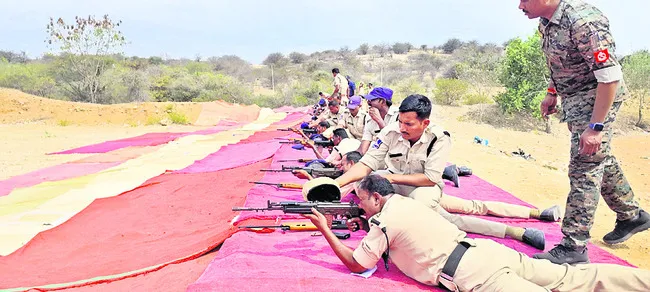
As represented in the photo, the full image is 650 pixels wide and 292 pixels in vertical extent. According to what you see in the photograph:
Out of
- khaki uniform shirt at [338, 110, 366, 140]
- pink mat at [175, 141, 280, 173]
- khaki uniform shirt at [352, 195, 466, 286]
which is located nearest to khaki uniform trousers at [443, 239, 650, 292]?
khaki uniform shirt at [352, 195, 466, 286]

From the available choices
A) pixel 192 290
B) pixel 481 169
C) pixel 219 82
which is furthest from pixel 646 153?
pixel 219 82

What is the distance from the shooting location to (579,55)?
2.55 meters

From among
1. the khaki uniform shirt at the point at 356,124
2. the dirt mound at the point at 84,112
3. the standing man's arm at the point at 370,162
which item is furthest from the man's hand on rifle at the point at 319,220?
the dirt mound at the point at 84,112

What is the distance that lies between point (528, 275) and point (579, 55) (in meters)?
1.21

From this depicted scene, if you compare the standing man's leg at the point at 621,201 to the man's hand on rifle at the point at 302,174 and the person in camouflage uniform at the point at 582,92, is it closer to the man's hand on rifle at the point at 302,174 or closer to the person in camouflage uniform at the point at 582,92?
the person in camouflage uniform at the point at 582,92

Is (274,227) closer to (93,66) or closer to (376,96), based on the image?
(376,96)

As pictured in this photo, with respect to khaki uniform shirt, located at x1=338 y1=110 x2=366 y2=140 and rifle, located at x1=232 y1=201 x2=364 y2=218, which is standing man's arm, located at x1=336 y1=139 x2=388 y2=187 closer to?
rifle, located at x1=232 y1=201 x2=364 y2=218

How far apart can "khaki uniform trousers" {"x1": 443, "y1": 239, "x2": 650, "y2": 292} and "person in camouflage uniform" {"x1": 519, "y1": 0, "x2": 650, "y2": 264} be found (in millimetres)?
365

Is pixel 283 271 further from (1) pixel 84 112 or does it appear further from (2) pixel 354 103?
(1) pixel 84 112

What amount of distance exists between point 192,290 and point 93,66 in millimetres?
24007

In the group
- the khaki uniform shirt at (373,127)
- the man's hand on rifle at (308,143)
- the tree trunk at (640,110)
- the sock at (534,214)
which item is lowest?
the tree trunk at (640,110)

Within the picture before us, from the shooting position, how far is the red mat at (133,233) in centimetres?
306

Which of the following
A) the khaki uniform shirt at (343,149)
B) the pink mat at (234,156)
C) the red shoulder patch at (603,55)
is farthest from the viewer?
the pink mat at (234,156)

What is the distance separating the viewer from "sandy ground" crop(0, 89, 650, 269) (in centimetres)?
582
